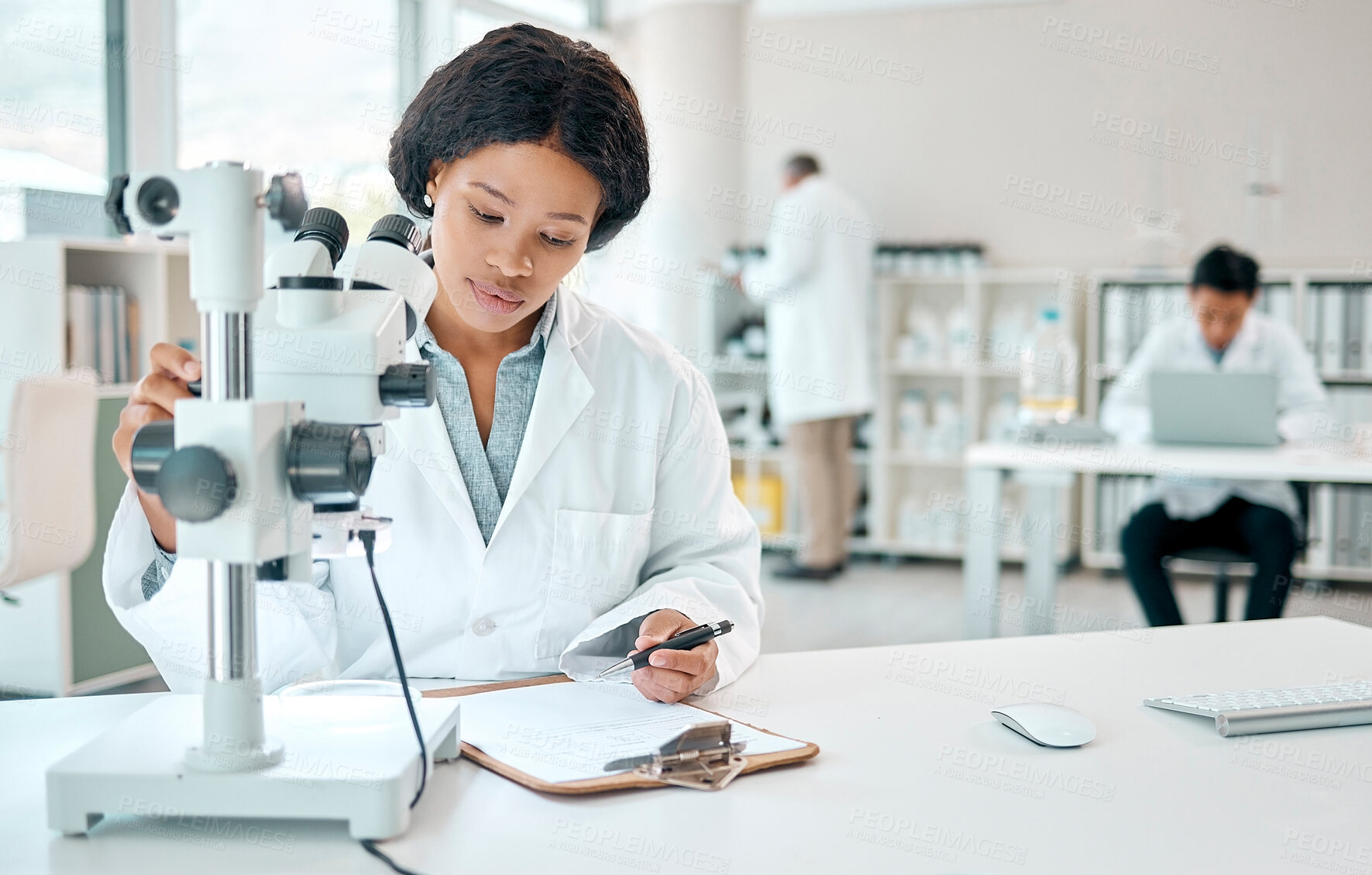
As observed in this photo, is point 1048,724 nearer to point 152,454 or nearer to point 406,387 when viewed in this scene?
point 406,387

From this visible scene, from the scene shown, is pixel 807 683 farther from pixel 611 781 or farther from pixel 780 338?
pixel 780 338

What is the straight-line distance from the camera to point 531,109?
47.2 inches

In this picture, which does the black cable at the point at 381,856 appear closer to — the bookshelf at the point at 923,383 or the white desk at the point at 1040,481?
the white desk at the point at 1040,481

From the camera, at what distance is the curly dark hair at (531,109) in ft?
3.95

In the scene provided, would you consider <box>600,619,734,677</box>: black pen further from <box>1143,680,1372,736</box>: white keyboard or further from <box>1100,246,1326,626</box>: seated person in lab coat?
<box>1100,246,1326,626</box>: seated person in lab coat

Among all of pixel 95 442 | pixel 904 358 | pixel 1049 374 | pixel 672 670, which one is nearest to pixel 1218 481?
pixel 1049 374

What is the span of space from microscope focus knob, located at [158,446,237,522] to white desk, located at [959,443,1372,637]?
2385 mm

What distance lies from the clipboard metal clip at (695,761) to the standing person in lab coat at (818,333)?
370cm

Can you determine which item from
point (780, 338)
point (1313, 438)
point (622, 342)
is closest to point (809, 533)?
point (780, 338)

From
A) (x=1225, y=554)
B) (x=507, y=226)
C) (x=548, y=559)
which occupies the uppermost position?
(x=507, y=226)

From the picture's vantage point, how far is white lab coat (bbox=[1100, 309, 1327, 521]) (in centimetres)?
309

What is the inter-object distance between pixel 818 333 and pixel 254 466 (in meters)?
3.98

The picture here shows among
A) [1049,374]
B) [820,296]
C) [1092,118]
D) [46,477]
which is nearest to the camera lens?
[46,477]

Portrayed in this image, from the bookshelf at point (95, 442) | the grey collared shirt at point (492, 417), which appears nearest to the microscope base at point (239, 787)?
the grey collared shirt at point (492, 417)
